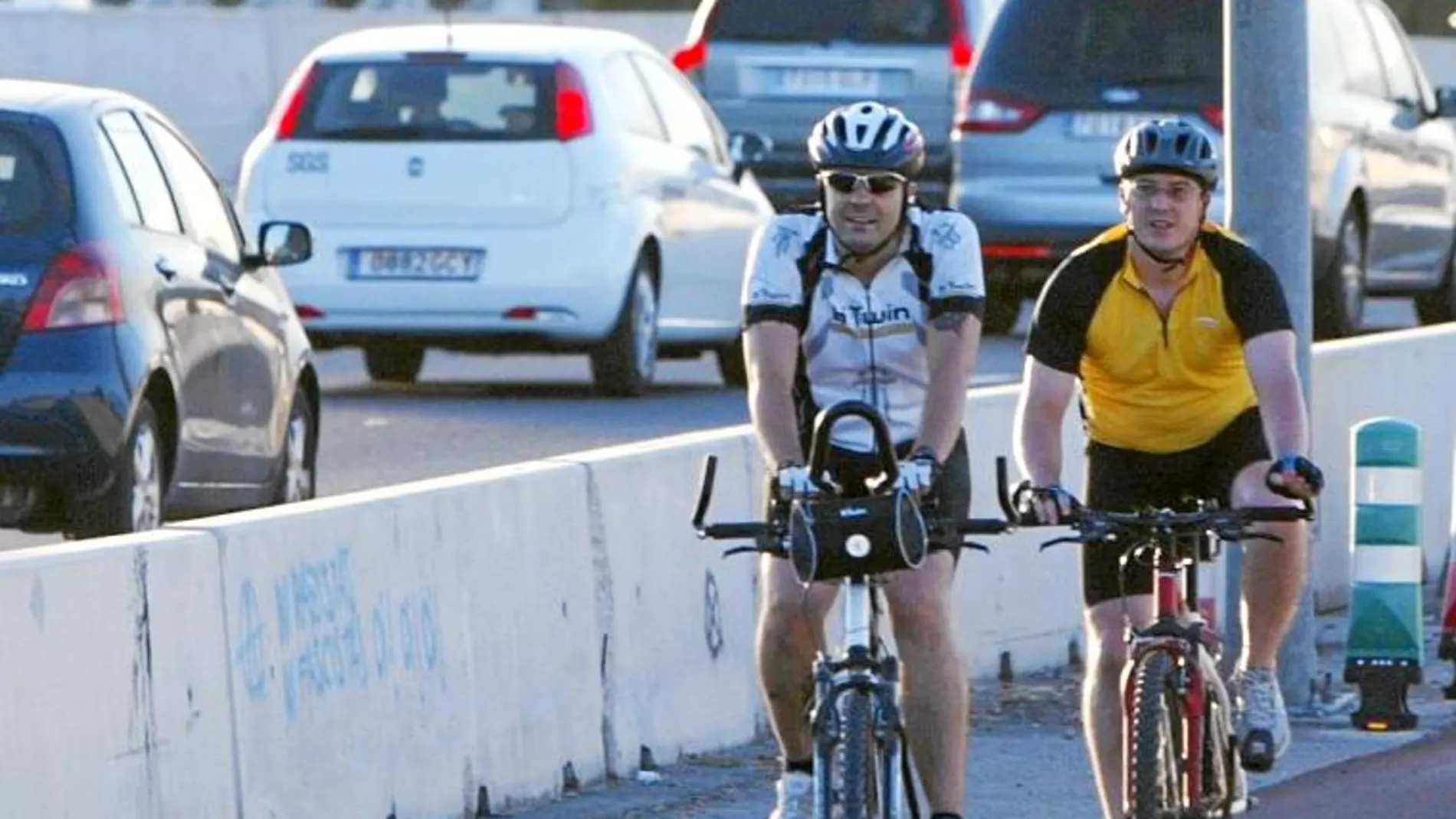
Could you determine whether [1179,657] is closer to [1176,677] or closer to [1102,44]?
[1176,677]

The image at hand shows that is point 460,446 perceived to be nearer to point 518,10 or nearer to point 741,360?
point 741,360

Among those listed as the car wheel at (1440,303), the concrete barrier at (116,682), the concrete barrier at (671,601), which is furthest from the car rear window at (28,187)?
the car wheel at (1440,303)

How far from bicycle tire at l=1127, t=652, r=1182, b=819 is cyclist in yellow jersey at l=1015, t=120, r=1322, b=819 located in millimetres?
447

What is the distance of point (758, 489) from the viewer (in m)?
11.8

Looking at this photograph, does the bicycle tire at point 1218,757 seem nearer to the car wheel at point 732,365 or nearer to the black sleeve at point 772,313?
the black sleeve at point 772,313

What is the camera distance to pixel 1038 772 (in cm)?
1111

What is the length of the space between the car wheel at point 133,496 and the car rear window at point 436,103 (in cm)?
659

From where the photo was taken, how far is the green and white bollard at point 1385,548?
12.1 meters

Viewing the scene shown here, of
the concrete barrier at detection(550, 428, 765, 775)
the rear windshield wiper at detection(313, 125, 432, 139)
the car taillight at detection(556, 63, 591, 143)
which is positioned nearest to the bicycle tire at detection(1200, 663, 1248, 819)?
the concrete barrier at detection(550, 428, 765, 775)

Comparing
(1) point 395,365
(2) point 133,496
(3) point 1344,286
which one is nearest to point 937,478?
(2) point 133,496

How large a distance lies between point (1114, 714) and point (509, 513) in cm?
188

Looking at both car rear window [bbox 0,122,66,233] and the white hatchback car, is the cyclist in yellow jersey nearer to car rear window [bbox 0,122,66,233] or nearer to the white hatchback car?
car rear window [bbox 0,122,66,233]

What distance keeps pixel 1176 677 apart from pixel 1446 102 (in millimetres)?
14385

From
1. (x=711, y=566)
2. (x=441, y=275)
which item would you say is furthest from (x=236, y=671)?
(x=441, y=275)
